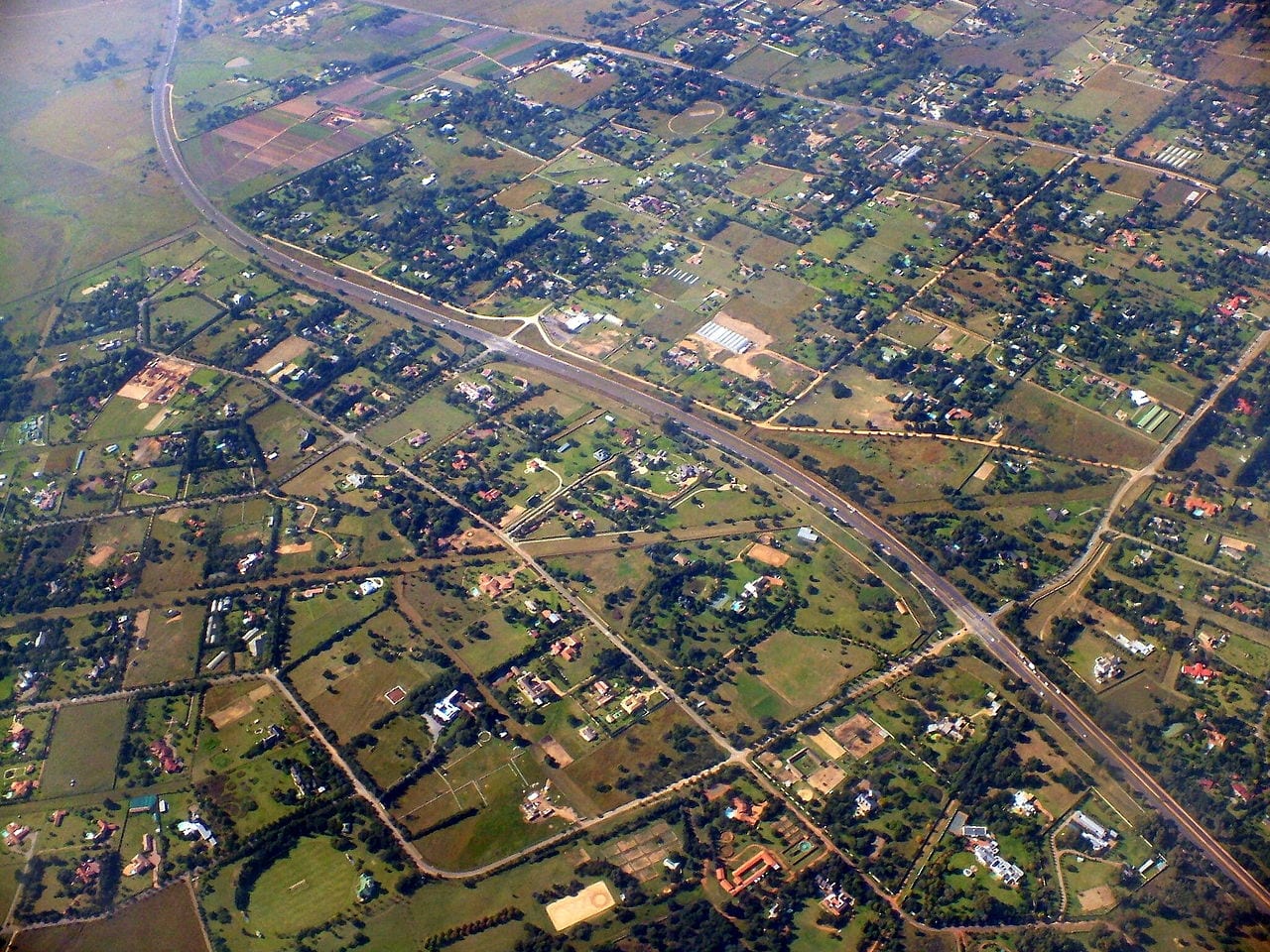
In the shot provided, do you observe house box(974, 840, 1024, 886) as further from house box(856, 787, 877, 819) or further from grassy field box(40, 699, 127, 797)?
Result: grassy field box(40, 699, 127, 797)

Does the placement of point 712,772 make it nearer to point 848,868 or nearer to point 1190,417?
point 848,868

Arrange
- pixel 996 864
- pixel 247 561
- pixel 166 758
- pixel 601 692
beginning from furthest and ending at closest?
1. pixel 247 561
2. pixel 601 692
3. pixel 166 758
4. pixel 996 864

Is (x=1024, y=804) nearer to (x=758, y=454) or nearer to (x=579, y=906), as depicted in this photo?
(x=579, y=906)

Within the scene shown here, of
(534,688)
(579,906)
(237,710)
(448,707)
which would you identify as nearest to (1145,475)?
(534,688)

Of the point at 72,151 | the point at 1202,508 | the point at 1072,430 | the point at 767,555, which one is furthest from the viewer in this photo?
the point at 72,151

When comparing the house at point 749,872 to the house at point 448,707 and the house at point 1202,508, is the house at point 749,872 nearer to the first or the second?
the house at point 448,707

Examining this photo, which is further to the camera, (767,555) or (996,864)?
(767,555)

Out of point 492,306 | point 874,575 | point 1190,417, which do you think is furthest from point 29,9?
point 1190,417
